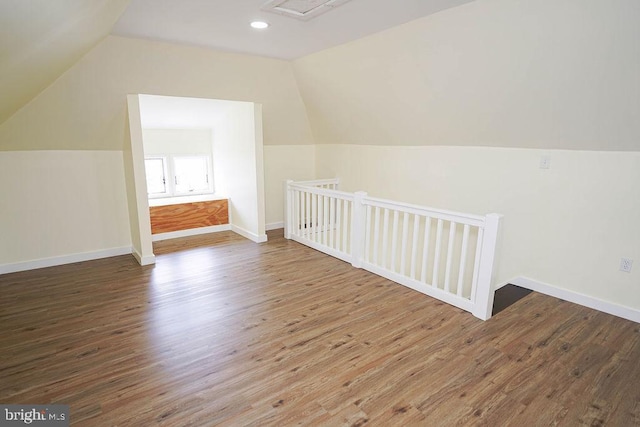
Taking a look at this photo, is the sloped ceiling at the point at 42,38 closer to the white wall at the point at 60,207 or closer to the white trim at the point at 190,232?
the white wall at the point at 60,207

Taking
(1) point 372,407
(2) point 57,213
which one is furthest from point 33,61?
(1) point 372,407

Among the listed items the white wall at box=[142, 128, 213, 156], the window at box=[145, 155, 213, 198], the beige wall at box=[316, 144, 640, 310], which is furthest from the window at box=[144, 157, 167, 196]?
the beige wall at box=[316, 144, 640, 310]

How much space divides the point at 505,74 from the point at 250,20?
6.95ft

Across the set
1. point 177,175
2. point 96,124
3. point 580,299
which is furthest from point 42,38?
point 580,299

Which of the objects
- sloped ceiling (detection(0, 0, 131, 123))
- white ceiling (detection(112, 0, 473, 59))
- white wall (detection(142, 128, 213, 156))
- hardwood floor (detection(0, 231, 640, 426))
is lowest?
hardwood floor (detection(0, 231, 640, 426))

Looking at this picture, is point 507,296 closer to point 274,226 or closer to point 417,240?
point 417,240

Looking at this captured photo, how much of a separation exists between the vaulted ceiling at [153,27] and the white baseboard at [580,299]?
2.62 m

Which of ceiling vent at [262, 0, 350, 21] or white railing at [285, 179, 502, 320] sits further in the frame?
white railing at [285, 179, 502, 320]

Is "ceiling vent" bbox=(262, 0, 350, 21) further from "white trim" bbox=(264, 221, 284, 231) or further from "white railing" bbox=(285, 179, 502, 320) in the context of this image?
"white trim" bbox=(264, 221, 284, 231)

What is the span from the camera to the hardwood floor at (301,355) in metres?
1.86

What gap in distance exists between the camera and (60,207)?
3939 millimetres

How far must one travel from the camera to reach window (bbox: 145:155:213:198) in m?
5.32

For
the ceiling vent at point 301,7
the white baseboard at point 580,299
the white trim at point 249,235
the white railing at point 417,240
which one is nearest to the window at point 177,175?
the white trim at point 249,235
